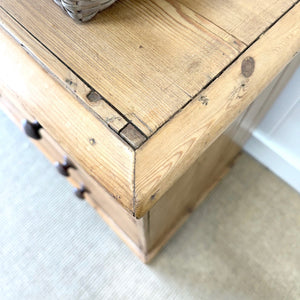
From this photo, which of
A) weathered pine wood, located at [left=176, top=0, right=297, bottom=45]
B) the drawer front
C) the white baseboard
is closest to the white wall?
the white baseboard

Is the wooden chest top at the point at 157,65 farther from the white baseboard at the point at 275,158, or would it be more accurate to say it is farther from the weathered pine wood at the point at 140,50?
the white baseboard at the point at 275,158

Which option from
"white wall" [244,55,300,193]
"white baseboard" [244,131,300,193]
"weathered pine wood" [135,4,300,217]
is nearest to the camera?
"weathered pine wood" [135,4,300,217]

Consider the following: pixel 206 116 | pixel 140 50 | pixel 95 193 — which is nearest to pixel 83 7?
pixel 140 50

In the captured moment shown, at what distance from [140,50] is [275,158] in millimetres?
670

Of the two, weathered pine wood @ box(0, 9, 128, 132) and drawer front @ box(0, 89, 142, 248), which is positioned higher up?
weathered pine wood @ box(0, 9, 128, 132)

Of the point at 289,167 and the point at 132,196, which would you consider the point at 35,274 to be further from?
the point at 289,167

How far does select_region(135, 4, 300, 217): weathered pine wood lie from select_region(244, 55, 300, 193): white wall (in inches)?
12.3

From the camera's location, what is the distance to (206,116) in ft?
1.01

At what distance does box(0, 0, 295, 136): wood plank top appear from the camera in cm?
31

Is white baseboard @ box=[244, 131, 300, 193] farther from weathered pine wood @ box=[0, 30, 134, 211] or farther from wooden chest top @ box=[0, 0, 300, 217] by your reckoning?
weathered pine wood @ box=[0, 30, 134, 211]

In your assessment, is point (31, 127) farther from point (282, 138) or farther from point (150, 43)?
point (282, 138)

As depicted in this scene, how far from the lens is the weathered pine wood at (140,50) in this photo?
0.31 metres

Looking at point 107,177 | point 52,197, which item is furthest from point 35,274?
point 107,177

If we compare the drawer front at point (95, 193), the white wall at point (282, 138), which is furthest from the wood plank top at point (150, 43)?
the white wall at point (282, 138)
